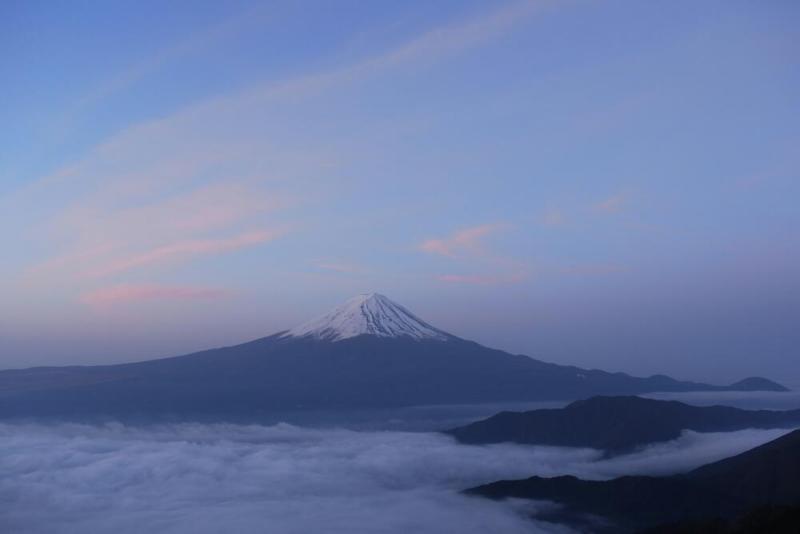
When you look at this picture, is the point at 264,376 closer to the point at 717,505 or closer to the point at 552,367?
the point at 552,367

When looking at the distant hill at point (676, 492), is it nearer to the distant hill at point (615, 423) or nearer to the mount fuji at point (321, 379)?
the distant hill at point (615, 423)

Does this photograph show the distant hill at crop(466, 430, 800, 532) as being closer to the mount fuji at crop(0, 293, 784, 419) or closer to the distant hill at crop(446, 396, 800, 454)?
the distant hill at crop(446, 396, 800, 454)

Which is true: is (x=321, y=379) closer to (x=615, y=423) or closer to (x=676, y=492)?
(x=615, y=423)

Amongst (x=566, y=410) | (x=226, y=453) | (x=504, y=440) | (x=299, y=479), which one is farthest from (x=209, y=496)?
(x=566, y=410)

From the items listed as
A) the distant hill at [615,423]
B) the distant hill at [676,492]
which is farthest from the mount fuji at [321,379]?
the distant hill at [676,492]

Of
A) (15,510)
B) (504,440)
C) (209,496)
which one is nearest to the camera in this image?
(15,510)

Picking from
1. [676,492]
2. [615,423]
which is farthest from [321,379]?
[676,492]
